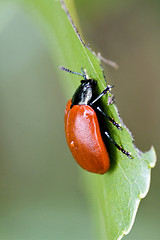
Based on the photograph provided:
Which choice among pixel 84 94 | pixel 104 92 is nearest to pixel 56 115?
pixel 84 94

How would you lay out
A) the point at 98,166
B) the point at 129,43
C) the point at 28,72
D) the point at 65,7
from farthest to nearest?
the point at 28,72 < the point at 129,43 < the point at 98,166 < the point at 65,7

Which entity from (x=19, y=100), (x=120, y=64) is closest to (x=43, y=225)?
(x=19, y=100)

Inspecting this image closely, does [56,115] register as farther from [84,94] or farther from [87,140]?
[87,140]

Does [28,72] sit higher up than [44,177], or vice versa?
[28,72]

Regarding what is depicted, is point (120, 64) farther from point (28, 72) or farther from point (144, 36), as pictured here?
point (28, 72)

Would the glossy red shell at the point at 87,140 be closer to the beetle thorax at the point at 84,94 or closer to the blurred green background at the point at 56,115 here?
the beetle thorax at the point at 84,94

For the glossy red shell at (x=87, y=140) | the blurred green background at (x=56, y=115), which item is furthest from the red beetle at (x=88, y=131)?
the blurred green background at (x=56, y=115)

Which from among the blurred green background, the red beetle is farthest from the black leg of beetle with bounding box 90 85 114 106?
the blurred green background
